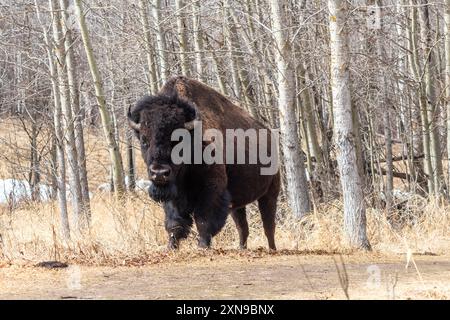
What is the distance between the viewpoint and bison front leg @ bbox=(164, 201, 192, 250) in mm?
10562

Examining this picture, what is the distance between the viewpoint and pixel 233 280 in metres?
7.82

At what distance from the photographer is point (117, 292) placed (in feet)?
23.4

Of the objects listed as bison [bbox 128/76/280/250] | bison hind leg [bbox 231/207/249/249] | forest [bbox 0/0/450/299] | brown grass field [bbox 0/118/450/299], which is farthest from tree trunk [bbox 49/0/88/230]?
bison [bbox 128/76/280/250]

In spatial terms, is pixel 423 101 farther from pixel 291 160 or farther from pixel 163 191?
pixel 163 191

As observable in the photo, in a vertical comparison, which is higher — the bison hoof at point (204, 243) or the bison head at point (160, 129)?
the bison head at point (160, 129)

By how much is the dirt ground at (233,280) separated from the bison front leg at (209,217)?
1.01 meters

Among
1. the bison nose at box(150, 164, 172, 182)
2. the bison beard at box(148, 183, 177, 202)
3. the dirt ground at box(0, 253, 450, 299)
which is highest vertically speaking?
the bison nose at box(150, 164, 172, 182)

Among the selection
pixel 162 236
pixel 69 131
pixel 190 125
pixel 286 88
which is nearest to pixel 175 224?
pixel 190 125

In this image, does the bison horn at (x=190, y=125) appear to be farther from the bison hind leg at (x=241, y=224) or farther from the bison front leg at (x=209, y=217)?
the bison hind leg at (x=241, y=224)

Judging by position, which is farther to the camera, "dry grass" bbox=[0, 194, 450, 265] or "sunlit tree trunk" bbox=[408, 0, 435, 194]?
"sunlit tree trunk" bbox=[408, 0, 435, 194]

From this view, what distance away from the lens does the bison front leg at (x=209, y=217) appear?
34.8 ft

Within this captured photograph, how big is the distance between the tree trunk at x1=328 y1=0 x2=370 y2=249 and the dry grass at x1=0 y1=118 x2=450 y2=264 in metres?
0.45

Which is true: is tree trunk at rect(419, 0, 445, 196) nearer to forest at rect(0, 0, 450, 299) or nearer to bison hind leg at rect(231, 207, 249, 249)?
forest at rect(0, 0, 450, 299)

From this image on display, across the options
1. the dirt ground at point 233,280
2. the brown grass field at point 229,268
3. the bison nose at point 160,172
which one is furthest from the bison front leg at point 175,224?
the dirt ground at point 233,280
